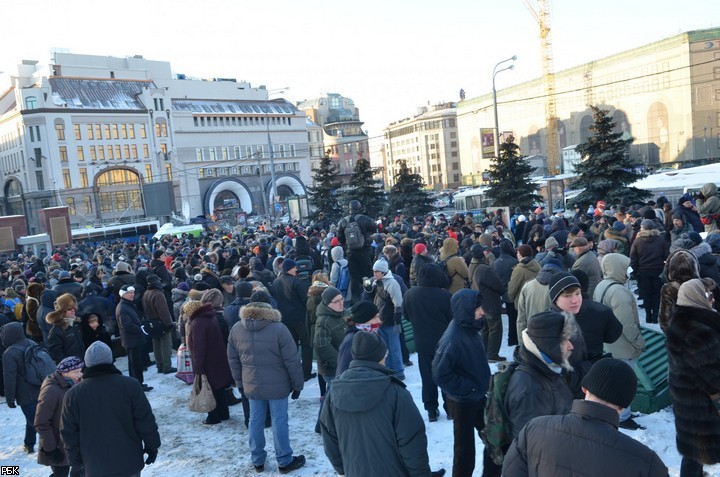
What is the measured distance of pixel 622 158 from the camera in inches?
840

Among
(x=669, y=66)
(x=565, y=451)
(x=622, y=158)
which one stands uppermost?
(x=669, y=66)

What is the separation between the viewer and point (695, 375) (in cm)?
404

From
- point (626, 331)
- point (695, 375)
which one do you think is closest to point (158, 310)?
point (626, 331)

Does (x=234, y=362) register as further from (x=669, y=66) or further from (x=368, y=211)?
(x=669, y=66)

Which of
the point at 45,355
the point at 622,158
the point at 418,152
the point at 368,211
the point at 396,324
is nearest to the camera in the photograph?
the point at 45,355

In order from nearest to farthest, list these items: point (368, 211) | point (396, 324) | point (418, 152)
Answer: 1. point (396, 324)
2. point (368, 211)
3. point (418, 152)

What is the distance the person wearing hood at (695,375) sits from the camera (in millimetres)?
3986

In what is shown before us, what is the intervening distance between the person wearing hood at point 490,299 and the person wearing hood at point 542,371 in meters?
4.29

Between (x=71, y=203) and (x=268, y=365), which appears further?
(x=71, y=203)

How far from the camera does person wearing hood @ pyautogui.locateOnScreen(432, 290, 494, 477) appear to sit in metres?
4.60

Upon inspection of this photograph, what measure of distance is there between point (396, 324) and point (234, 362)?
2409 mm

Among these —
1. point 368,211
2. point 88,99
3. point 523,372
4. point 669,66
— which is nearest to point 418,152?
point 669,66

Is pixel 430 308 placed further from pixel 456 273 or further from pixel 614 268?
pixel 456 273

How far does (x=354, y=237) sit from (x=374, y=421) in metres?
6.95
